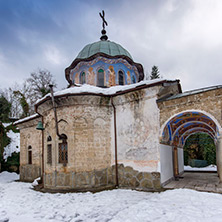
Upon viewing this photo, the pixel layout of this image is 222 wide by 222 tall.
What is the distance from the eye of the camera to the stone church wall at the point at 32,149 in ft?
40.2

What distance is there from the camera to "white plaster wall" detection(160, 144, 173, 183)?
26.2 feet

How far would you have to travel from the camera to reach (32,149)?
12.7 m

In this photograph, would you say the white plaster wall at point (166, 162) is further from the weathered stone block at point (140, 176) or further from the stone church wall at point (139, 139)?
the weathered stone block at point (140, 176)

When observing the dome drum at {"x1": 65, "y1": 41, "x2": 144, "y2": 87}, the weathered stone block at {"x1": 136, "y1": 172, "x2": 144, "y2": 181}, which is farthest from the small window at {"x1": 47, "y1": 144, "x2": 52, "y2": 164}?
the weathered stone block at {"x1": 136, "y1": 172, "x2": 144, "y2": 181}

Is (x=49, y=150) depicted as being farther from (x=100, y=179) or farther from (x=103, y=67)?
(x=103, y=67)

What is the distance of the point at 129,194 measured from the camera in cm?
751

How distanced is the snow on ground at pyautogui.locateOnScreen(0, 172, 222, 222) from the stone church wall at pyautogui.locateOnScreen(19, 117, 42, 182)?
448 cm

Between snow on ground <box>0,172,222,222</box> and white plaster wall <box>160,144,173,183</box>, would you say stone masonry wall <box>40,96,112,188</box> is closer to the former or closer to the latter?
snow on ground <box>0,172,222,222</box>

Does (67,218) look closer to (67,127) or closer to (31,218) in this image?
(31,218)

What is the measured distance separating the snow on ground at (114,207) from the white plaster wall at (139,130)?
1.25 metres

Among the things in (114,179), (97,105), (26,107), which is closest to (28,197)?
(114,179)

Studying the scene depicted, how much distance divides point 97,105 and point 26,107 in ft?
64.1

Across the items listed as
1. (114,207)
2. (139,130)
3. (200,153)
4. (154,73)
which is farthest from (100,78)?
(154,73)

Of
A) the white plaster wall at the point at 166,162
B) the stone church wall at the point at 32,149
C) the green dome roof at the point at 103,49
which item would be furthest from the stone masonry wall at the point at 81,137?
the green dome roof at the point at 103,49
